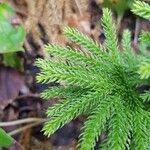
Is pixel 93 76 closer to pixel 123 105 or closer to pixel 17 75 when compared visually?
pixel 123 105

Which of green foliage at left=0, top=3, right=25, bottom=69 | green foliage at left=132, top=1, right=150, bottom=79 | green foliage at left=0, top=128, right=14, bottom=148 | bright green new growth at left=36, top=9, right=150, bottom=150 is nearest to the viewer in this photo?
green foliage at left=132, top=1, right=150, bottom=79

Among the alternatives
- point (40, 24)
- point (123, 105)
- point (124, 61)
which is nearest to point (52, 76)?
point (123, 105)

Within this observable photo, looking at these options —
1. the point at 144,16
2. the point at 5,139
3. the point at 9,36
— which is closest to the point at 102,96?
the point at 144,16

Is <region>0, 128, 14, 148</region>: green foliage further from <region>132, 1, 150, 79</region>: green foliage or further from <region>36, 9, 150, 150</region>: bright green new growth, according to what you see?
<region>132, 1, 150, 79</region>: green foliage

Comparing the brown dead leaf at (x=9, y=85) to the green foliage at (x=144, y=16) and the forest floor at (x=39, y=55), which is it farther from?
the green foliage at (x=144, y=16)

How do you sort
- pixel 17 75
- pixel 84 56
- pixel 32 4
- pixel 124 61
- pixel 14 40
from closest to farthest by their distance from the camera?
pixel 84 56
pixel 124 61
pixel 14 40
pixel 17 75
pixel 32 4

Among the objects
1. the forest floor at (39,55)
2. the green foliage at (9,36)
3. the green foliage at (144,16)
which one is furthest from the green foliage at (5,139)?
the green foliage at (144,16)

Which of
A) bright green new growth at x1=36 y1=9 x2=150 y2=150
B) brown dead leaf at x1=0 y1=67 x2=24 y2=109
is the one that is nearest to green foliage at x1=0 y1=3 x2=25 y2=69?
brown dead leaf at x1=0 y1=67 x2=24 y2=109

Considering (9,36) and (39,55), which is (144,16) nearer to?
(9,36)
